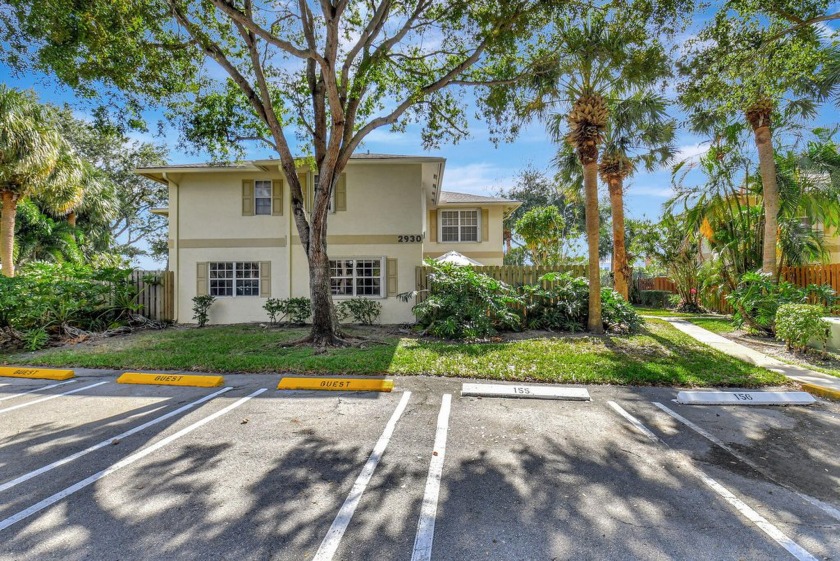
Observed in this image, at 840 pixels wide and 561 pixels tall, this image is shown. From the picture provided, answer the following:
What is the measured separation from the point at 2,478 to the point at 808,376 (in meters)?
10.7

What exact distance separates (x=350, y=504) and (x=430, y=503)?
0.62 meters

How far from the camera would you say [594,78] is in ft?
34.3

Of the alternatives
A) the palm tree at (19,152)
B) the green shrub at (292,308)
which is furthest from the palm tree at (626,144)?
the palm tree at (19,152)

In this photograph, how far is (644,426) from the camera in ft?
16.3

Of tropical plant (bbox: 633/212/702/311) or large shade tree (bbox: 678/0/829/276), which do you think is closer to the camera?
large shade tree (bbox: 678/0/829/276)

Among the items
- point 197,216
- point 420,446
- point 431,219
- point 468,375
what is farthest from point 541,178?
point 420,446

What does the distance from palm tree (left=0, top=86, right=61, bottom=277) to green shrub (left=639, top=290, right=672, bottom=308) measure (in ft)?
91.4

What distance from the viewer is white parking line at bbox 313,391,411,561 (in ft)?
8.64

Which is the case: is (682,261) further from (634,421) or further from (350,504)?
(350,504)

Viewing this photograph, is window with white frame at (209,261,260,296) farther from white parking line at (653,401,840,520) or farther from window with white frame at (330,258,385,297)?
white parking line at (653,401,840,520)

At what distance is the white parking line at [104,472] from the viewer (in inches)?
118

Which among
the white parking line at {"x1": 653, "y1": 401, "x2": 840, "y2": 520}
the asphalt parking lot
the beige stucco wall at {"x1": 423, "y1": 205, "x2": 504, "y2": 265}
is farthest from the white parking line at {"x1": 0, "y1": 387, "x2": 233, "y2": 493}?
the beige stucco wall at {"x1": 423, "y1": 205, "x2": 504, "y2": 265}

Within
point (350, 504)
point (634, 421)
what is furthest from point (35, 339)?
point (634, 421)

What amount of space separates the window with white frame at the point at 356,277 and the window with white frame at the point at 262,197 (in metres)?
3.11
